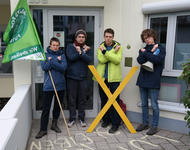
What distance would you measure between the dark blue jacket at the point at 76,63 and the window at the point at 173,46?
1.49 meters

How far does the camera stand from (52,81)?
11.7ft

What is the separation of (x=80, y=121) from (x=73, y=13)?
224cm

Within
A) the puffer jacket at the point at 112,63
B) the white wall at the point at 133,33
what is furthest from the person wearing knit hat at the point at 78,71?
the white wall at the point at 133,33

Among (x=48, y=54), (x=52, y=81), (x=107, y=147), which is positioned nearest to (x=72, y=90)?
(x=52, y=81)

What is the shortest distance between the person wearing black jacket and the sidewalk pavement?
26 cm

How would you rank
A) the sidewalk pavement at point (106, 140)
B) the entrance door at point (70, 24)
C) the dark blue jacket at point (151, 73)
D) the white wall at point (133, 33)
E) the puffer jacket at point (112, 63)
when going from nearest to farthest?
the sidewalk pavement at point (106, 140)
the dark blue jacket at point (151, 73)
the puffer jacket at point (112, 63)
the white wall at point (133, 33)
the entrance door at point (70, 24)

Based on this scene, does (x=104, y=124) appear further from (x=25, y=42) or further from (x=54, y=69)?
(x=25, y=42)

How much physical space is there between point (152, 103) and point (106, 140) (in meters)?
1.09

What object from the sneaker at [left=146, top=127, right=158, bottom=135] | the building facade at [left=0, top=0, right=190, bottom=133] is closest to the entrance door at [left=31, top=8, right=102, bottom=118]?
the building facade at [left=0, top=0, right=190, bottom=133]

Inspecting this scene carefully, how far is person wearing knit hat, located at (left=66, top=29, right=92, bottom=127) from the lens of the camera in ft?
12.6

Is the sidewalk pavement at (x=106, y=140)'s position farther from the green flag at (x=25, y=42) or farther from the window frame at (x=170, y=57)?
the green flag at (x=25, y=42)

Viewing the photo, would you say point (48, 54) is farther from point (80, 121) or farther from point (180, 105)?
point (180, 105)

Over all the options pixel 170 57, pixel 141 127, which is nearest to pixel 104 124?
pixel 141 127

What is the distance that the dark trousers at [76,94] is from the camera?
4.06 metres
